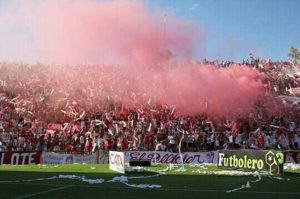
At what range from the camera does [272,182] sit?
19672 millimetres

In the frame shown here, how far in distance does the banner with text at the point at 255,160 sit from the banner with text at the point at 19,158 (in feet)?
48.0

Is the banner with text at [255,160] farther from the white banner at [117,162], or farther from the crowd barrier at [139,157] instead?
the crowd barrier at [139,157]

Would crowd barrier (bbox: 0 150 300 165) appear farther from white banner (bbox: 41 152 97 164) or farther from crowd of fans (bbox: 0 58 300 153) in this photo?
crowd of fans (bbox: 0 58 300 153)

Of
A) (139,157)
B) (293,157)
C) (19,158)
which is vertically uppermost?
(293,157)

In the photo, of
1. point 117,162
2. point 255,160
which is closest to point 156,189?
point 117,162

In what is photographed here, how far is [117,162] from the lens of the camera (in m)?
24.9

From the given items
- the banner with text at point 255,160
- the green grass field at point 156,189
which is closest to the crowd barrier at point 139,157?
the banner with text at point 255,160

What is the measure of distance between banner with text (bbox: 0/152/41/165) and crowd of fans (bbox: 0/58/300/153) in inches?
52.0

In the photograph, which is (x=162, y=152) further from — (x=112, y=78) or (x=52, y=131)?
(x=112, y=78)

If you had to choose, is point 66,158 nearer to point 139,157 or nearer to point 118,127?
point 118,127

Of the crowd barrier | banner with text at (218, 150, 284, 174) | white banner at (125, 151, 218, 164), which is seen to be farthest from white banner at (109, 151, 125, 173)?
white banner at (125, 151, 218, 164)

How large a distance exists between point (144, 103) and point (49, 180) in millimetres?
21702

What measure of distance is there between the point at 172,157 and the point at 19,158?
11.4 metres

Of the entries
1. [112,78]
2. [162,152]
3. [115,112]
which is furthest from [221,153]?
[112,78]
